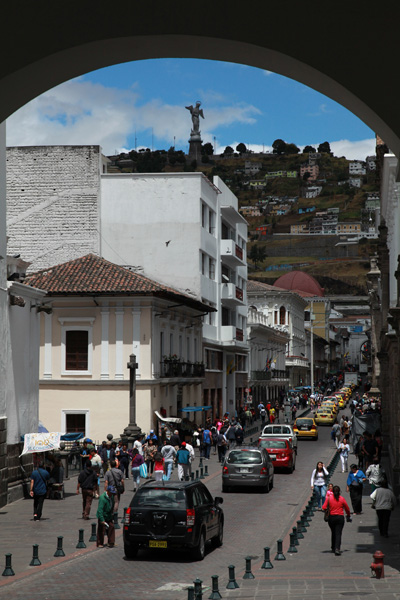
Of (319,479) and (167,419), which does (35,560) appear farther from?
(167,419)

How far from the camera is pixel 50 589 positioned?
1429 cm

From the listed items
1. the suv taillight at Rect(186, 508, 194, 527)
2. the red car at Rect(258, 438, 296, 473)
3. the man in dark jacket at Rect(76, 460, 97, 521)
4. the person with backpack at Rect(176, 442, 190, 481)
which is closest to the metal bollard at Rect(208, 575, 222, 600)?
the suv taillight at Rect(186, 508, 194, 527)

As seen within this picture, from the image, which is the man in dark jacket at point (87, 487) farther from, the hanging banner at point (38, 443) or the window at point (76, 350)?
the window at point (76, 350)

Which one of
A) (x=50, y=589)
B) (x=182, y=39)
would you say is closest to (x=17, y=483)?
(x=50, y=589)

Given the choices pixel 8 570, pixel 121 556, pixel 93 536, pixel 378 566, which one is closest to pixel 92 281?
pixel 93 536

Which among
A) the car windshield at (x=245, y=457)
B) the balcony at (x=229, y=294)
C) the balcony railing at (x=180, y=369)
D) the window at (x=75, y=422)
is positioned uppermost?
the balcony at (x=229, y=294)

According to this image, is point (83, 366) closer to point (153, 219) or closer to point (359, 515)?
point (153, 219)

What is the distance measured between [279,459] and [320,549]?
54.3 feet

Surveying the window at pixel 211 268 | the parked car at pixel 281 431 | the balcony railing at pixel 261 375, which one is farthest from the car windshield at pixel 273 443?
the balcony railing at pixel 261 375

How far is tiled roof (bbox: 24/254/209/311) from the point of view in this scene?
4156 cm

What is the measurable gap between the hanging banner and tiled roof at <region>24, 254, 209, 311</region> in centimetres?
1639

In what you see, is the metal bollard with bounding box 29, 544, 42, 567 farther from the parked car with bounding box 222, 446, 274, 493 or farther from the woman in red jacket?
the parked car with bounding box 222, 446, 274, 493

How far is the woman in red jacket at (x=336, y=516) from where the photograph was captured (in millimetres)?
17469

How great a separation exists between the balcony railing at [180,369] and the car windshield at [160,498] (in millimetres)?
26644
